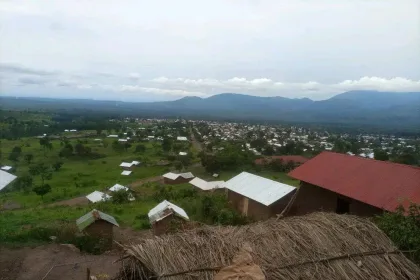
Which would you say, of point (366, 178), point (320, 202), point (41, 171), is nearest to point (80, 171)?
point (41, 171)

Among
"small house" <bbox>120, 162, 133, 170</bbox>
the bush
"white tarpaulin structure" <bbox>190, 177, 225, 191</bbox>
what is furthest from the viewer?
"small house" <bbox>120, 162, 133, 170</bbox>

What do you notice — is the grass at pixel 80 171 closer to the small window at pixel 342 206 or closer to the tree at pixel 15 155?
the tree at pixel 15 155

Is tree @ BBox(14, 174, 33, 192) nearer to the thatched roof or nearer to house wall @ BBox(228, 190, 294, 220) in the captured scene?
house wall @ BBox(228, 190, 294, 220)

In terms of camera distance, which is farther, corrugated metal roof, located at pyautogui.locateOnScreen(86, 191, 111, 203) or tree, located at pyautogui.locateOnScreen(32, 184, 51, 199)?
tree, located at pyautogui.locateOnScreen(32, 184, 51, 199)

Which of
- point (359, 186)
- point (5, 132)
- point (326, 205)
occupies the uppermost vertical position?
point (359, 186)

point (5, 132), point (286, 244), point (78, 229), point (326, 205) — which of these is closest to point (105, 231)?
point (78, 229)

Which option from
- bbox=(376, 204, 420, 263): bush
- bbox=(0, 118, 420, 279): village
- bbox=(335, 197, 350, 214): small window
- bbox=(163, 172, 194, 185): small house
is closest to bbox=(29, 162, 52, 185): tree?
bbox=(0, 118, 420, 279): village

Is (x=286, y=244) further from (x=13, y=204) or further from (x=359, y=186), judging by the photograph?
(x=13, y=204)
